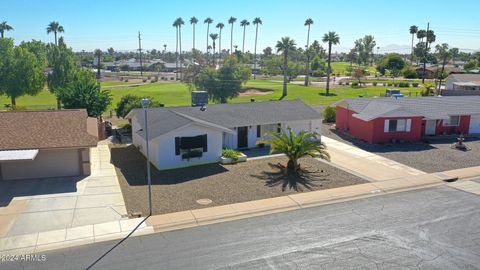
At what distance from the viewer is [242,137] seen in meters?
30.5

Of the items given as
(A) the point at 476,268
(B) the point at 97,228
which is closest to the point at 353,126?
(A) the point at 476,268

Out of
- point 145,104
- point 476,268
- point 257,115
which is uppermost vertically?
point 145,104

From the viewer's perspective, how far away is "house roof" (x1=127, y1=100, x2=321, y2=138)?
2847 cm

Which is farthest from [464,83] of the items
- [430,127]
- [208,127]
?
[208,127]

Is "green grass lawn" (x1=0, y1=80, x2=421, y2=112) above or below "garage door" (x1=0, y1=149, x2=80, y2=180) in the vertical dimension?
above

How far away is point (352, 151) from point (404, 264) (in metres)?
17.3

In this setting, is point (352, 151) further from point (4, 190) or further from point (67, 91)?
point (67, 91)

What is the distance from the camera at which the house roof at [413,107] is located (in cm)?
3328

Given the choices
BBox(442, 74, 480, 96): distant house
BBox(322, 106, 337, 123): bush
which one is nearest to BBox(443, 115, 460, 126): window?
BBox(322, 106, 337, 123): bush

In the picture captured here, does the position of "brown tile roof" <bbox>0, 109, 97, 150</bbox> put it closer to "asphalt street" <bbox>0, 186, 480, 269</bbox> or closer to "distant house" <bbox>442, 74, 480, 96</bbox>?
"asphalt street" <bbox>0, 186, 480, 269</bbox>

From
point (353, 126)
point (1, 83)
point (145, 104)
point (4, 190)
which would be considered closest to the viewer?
point (145, 104)

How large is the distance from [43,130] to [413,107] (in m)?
29.5

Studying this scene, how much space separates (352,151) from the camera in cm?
3048

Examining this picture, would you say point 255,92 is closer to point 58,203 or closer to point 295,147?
point 295,147
